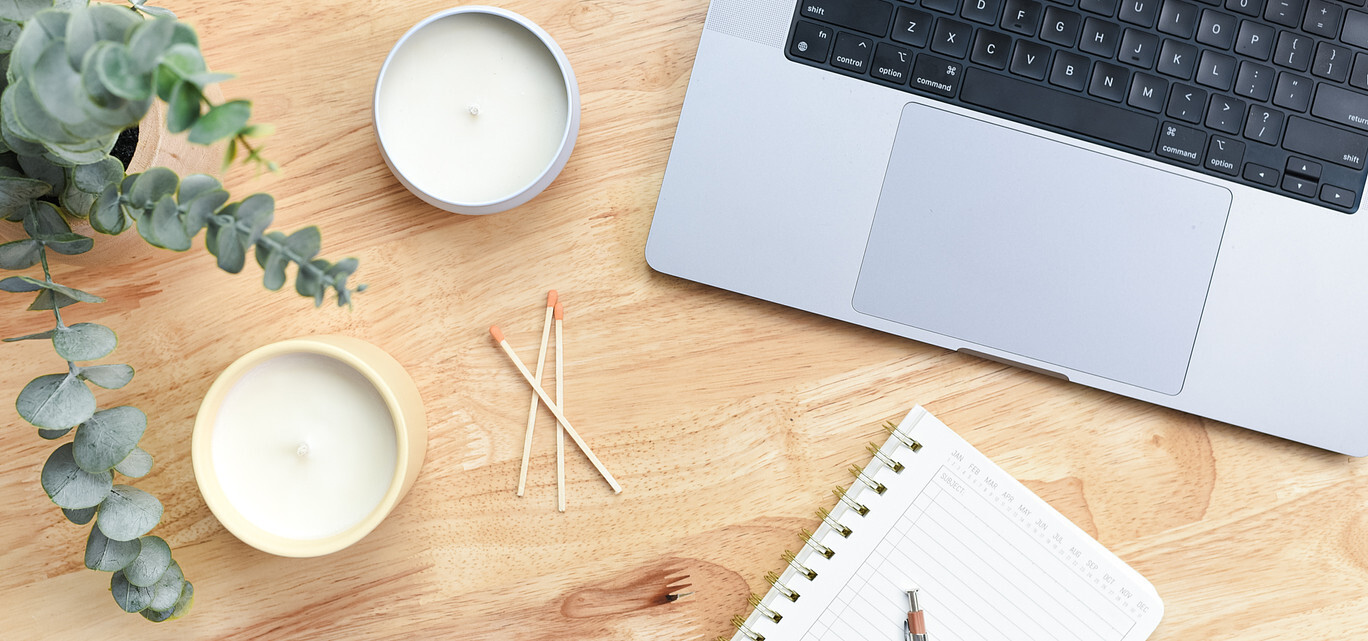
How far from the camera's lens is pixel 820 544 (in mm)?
684

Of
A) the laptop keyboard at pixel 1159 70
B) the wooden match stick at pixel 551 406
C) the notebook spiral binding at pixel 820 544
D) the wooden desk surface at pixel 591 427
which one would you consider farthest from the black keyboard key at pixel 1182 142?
the wooden match stick at pixel 551 406

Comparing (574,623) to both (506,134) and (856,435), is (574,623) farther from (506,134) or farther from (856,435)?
(506,134)

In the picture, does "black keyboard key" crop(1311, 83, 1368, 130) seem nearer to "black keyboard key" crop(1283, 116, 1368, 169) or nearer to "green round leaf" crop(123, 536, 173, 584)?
"black keyboard key" crop(1283, 116, 1368, 169)

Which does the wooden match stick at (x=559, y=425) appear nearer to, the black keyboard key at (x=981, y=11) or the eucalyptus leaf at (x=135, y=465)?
the eucalyptus leaf at (x=135, y=465)

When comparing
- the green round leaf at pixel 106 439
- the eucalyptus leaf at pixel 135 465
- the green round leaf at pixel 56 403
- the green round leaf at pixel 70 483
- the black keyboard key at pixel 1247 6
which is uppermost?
the black keyboard key at pixel 1247 6

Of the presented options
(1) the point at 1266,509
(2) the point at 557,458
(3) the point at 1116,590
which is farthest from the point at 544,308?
(1) the point at 1266,509

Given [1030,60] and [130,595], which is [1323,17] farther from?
[130,595]

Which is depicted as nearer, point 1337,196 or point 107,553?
point 107,553

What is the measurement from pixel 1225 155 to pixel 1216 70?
0.22 ft

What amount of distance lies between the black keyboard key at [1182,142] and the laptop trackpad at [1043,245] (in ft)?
0.06

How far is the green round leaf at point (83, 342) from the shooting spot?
462 mm

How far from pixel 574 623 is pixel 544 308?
265 mm

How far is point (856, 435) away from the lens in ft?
2.30

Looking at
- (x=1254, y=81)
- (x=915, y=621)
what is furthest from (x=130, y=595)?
(x=1254, y=81)
